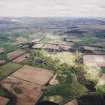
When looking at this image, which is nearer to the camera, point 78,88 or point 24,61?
point 78,88

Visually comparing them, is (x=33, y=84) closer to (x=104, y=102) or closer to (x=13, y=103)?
(x=13, y=103)

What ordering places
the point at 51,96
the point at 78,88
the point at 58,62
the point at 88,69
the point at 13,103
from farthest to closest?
the point at 58,62 < the point at 88,69 < the point at 78,88 < the point at 51,96 < the point at 13,103

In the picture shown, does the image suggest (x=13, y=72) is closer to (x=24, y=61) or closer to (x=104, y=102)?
(x=24, y=61)

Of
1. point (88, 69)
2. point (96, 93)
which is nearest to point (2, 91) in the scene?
point (96, 93)

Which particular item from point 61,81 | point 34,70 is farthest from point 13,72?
point 61,81

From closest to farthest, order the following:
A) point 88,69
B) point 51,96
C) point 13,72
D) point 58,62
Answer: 1. point 51,96
2. point 13,72
3. point 88,69
4. point 58,62

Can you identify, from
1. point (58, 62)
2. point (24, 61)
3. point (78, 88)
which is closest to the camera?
point (78, 88)
